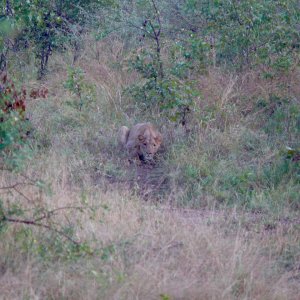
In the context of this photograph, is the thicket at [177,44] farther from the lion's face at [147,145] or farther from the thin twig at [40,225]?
the thin twig at [40,225]

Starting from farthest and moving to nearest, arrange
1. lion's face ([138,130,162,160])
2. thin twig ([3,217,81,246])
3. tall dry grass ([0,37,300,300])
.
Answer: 1. lion's face ([138,130,162,160])
2. thin twig ([3,217,81,246])
3. tall dry grass ([0,37,300,300])

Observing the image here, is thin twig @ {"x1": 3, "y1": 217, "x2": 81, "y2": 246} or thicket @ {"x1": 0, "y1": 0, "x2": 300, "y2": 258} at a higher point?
thicket @ {"x1": 0, "y1": 0, "x2": 300, "y2": 258}

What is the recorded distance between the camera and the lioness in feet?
26.7

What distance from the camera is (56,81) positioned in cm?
1096

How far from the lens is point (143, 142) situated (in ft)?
26.6

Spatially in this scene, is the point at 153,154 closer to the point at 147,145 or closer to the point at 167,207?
the point at 147,145

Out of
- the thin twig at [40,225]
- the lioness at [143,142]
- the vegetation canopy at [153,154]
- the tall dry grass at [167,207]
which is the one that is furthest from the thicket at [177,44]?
the thin twig at [40,225]

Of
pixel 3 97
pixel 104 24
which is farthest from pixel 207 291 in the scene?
pixel 104 24

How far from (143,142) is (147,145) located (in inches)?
2.5

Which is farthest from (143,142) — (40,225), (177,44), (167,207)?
(40,225)

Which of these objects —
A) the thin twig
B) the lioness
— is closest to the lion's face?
the lioness

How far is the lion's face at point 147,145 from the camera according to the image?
812 cm

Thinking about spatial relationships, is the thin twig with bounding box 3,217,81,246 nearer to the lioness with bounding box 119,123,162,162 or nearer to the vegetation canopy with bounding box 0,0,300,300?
the vegetation canopy with bounding box 0,0,300,300

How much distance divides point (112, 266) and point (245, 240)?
1.29m
